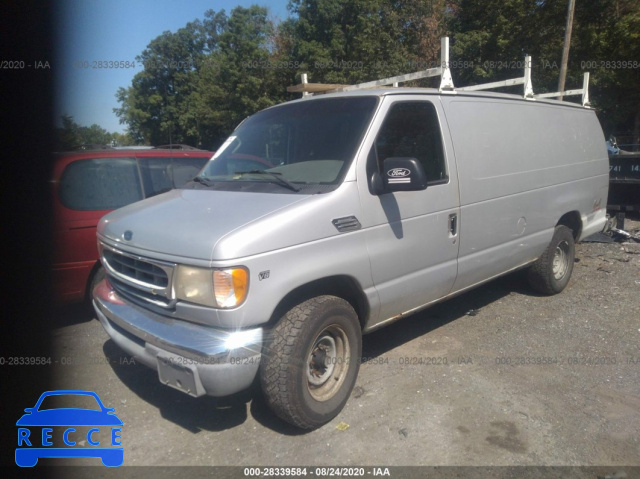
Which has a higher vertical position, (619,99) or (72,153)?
(619,99)

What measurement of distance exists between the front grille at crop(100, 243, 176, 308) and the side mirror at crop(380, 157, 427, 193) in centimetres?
155

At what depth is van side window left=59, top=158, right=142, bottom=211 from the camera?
482cm

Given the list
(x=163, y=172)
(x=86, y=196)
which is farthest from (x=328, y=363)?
(x=163, y=172)

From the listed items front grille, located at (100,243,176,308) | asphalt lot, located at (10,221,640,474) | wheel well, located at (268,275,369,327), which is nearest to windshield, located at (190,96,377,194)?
wheel well, located at (268,275,369,327)

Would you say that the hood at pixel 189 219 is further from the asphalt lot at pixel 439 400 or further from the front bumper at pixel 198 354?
the asphalt lot at pixel 439 400

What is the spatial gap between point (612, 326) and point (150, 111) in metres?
32.3

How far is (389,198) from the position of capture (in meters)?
3.51

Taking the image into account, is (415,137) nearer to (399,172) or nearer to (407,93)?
(407,93)

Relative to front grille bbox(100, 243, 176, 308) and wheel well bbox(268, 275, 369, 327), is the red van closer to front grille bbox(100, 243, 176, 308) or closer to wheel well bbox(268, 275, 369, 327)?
front grille bbox(100, 243, 176, 308)

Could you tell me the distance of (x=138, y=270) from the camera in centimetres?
321

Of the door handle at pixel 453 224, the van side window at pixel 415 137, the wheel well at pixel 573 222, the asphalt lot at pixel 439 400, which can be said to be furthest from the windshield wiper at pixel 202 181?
the wheel well at pixel 573 222

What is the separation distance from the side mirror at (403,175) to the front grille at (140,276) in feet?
5.10

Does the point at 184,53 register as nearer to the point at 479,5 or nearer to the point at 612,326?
the point at 479,5

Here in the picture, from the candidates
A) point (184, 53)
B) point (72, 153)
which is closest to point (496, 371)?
point (72, 153)
